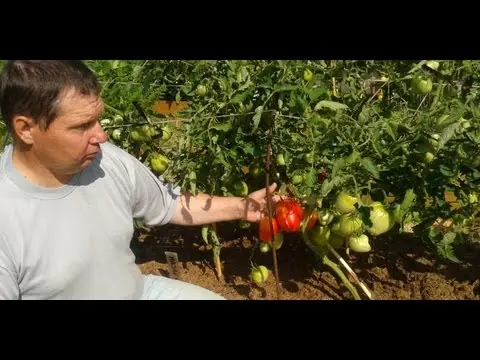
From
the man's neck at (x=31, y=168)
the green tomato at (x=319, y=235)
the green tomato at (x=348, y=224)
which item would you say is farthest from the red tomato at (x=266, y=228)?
the man's neck at (x=31, y=168)

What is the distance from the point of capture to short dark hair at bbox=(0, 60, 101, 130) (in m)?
1.41

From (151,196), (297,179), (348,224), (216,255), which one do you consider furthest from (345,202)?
(216,255)

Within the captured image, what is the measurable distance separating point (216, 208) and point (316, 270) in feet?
2.90

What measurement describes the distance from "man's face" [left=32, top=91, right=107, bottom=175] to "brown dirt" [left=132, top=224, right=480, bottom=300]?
116 centimetres

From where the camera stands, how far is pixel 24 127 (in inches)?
56.5

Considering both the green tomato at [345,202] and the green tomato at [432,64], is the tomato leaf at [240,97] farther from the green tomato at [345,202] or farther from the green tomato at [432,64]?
the green tomato at [432,64]

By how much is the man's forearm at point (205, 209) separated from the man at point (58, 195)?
0.32 m

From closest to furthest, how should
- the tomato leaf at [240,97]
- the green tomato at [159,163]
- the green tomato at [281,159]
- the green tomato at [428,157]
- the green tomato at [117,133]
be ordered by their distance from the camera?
the green tomato at [428,157]
the tomato leaf at [240,97]
the green tomato at [281,159]
the green tomato at [159,163]
the green tomato at [117,133]

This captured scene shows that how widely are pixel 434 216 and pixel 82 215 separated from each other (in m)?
1.18

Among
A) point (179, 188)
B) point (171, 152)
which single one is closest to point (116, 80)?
point (171, 152)

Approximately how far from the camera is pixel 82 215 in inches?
62.1

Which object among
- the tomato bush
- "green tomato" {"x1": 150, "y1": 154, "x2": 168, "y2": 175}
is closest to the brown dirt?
the tomato bush

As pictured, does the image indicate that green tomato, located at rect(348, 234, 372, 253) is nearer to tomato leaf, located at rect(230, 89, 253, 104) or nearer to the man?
tomato leaf, located at rect(230, 89, 253, 104)

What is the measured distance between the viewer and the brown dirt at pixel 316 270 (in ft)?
8.20
